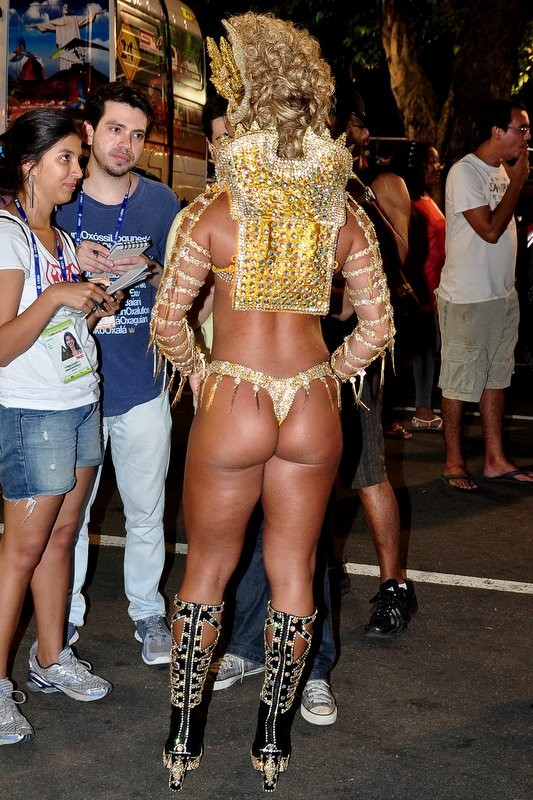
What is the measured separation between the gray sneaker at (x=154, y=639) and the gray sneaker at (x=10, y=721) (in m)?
0.68

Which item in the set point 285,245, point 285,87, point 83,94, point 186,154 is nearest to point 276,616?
point 285,245

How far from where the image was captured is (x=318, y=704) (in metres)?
3.73

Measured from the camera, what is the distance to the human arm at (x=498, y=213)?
642 centimetres

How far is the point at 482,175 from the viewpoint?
652 centimetres

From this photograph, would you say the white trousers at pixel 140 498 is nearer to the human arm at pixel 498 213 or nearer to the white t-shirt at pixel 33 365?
the white t-shirt at pixel 33 365

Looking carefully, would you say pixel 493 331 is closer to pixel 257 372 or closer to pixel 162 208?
pixel 162 208

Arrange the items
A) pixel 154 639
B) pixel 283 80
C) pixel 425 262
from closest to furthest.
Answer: pixel 283 80 → pixel 154 639 → pixel 425 262

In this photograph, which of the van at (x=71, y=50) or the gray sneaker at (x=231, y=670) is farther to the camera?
the van at (x=71, y=50)

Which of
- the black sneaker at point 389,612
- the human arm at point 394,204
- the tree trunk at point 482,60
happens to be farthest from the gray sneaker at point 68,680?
the tree trunk at point 482,60

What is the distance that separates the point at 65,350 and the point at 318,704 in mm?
1600

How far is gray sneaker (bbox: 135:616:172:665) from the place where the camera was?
410cm

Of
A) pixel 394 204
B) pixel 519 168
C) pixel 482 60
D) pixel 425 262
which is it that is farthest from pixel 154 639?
pixel 482 60

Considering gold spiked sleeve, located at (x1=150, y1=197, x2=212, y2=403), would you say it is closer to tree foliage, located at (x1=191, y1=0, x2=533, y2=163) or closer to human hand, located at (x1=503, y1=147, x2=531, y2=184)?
tree foliage, located at (x1=191, y1=0, x2=533, y2=163)

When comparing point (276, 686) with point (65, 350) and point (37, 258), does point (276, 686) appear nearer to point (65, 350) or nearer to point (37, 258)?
point (65, 350)
